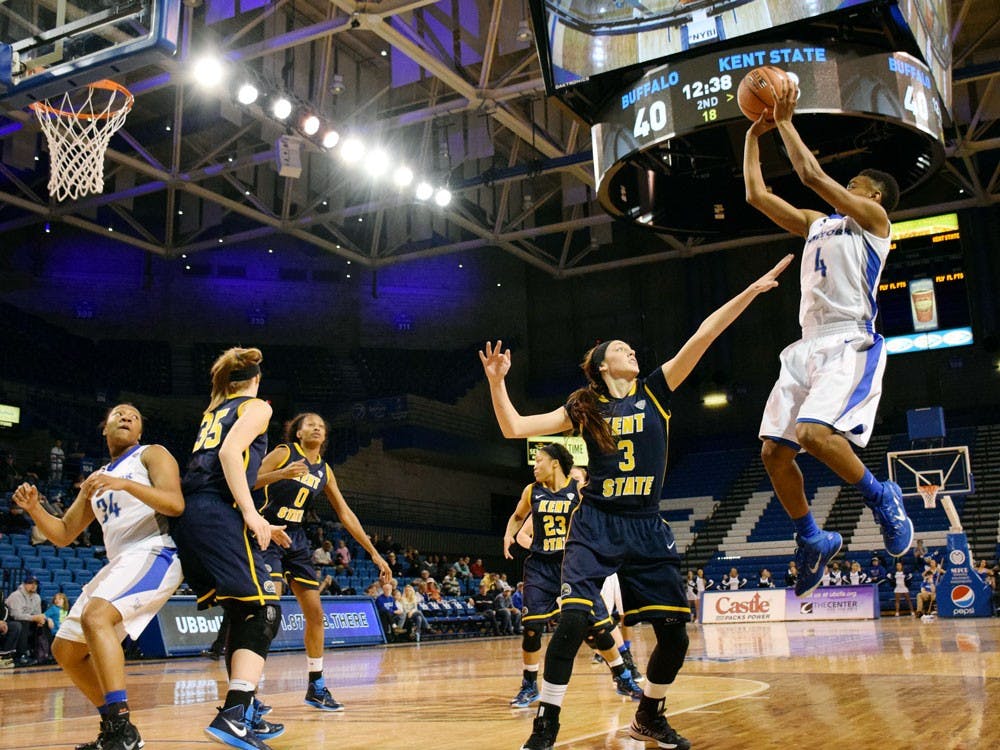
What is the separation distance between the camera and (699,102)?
358 inches

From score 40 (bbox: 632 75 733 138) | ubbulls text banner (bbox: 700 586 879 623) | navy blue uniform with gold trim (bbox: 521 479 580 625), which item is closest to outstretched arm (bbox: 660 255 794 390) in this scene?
navy blue uniform with gold trim (bbox: 521 479 580 625)

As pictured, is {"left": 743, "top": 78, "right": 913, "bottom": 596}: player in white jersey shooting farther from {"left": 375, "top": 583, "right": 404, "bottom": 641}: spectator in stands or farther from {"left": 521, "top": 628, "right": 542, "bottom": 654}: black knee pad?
{"left": 375, "top": 583, "right": 404, "bottom": 641}: spectator in stands

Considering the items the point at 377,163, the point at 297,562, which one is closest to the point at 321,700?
the point at 297,562

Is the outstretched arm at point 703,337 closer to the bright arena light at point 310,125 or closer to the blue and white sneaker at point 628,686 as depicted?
the blue and white sneaker at point 628,686

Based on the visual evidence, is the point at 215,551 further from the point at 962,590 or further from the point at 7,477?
the point at 962,590

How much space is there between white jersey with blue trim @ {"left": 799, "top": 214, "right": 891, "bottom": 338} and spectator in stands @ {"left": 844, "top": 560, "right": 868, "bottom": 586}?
17980 mm

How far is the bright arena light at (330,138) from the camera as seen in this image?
16281 millimetres

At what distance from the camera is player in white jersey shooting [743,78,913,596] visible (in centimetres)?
418

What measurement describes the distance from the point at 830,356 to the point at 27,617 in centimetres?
1132

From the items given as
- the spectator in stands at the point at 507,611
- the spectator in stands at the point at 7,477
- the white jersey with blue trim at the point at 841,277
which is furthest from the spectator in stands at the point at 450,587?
the white jersey with blue trim at the point at 841,277

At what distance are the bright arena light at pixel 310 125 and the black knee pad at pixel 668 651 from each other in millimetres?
13075

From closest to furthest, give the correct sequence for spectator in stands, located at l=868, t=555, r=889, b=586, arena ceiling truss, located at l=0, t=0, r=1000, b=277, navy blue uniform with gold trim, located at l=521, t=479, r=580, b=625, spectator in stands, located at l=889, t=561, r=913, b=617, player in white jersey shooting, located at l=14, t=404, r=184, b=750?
player in white jersey shooting, located at l=14, t=404, r=184, b=750 < navy blue uniform with gold trim, located at l=521, t=479, r=580, b=625 < arena ceiling truss, located at l=0, t=0, r=1000, b=277 < spectator in stands, located at l=889, t=561, r=913, b=617 < spectator in stands, located at l=868, t=555, r=889, b=586

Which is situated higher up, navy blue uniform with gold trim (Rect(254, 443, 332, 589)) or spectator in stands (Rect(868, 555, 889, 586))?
navy blue uniform with gold trim (Rect(254, 443, 332, 589))

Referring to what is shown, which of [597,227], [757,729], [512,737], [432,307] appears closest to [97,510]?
Result: [512,737]
